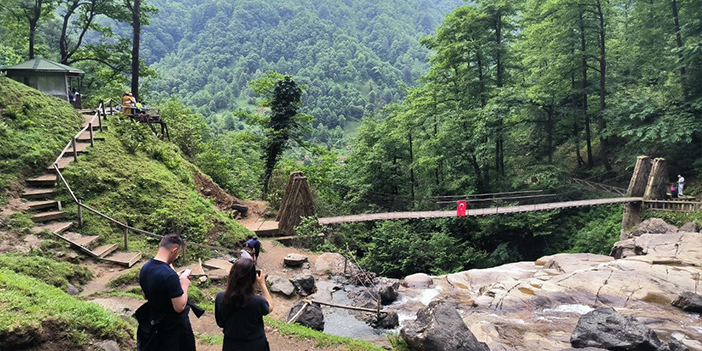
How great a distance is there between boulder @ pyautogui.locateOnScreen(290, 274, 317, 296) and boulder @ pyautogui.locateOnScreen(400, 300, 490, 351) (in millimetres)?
3082

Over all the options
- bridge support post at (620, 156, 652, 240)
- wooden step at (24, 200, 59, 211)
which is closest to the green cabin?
wooden step at (24, 200, 59, 211)

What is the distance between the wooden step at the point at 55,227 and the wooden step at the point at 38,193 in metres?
0.85

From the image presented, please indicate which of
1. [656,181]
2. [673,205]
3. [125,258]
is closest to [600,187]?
[656,181]

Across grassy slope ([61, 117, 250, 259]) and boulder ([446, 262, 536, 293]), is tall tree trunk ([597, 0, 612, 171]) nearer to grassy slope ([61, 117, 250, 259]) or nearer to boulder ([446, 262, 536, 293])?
boulder ([446, 262, 536, 293])

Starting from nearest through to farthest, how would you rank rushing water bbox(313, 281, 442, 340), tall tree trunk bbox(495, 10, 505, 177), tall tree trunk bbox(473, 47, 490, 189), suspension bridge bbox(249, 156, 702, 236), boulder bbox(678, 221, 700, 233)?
rushing water bbox(313, 281, 442, 340), boulder bbox(678, 221, 700, 233), suspension bridge bbox(249, 156, 702, 236), tall tree trunk bbox(495, 10, 505, 177), tall tree trunk bbox(473, 47, 490, 189)

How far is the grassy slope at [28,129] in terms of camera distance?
8.09 metres

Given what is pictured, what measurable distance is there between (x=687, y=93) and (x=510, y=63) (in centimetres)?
666

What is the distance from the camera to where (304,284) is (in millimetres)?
8609

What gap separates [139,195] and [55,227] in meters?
2.08

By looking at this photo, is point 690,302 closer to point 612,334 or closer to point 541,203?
point 612,334

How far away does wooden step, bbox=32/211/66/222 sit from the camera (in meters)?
7.05

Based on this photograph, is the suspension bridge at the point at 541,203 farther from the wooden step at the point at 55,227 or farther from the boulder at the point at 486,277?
the wooden step at the point at 55,227

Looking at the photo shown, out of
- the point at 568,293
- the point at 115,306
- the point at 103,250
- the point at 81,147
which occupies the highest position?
the point at 81,147

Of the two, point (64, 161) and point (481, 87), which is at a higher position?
point (481, 87)
